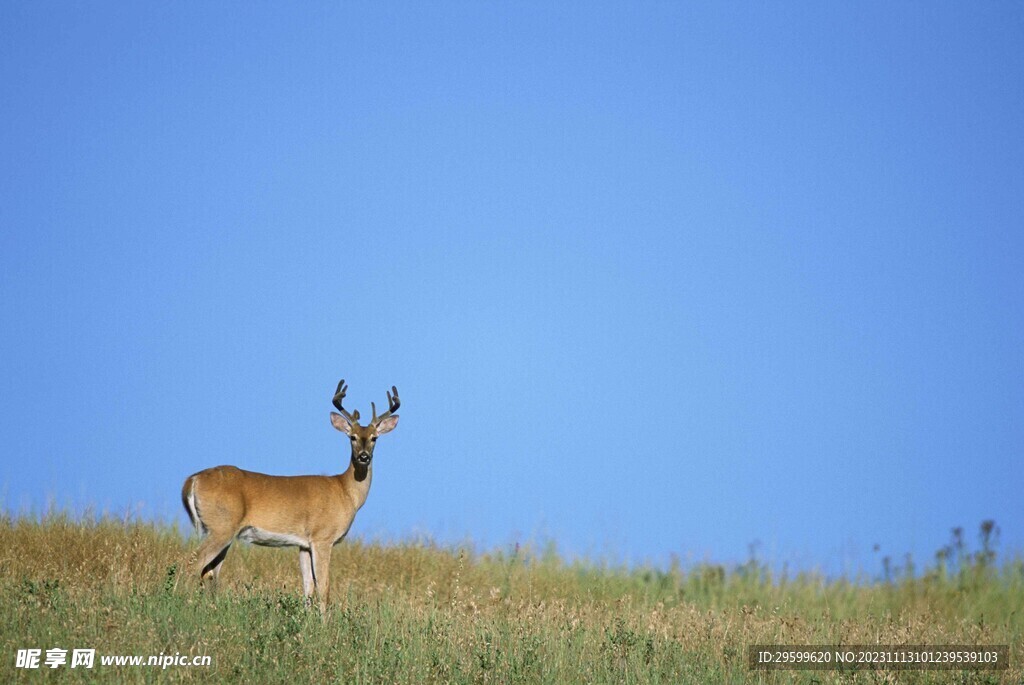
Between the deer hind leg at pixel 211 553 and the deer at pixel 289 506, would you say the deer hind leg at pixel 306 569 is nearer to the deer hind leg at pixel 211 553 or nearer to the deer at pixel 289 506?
the deer at pixel 289 506

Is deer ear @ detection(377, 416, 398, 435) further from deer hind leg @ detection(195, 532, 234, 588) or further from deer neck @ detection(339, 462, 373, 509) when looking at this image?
deer hind leg @ detection(195, 532, 234, 588)

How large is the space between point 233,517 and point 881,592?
35.3 ft

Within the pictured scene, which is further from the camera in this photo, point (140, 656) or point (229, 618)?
point (229, 618)

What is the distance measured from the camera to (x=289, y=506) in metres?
15.1

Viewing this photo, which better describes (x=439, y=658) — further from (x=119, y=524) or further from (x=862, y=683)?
(x=119, y=524)

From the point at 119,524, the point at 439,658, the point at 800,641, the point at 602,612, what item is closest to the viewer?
the point at 439,658

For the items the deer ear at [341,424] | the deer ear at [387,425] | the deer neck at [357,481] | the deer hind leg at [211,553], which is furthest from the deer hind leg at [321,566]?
the deer ear at [387,425]

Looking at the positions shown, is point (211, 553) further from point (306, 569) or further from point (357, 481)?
point (357, 481)

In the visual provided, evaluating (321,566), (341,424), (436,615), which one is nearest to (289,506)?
→ (321,566)

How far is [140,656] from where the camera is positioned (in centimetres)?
920

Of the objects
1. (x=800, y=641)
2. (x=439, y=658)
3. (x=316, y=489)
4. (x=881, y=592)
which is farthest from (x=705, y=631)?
(x=881, y=592)

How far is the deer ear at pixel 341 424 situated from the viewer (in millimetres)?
15734

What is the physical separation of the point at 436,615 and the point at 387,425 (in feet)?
13.4

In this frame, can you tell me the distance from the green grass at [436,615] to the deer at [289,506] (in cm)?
47
